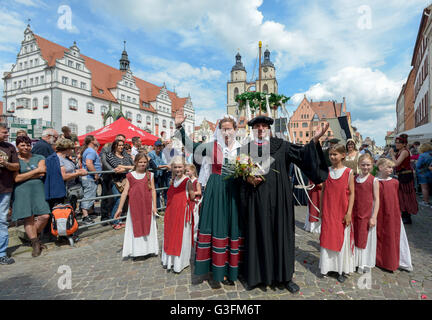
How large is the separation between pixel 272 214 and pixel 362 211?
156cm

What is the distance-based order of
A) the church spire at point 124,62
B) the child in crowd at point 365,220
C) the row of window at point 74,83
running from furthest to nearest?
1. the church spire at point 124,62
2. the row of window at point 74,83
3. the child in crowd at point 365,220

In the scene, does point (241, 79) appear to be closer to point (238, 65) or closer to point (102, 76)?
point (238, 65)

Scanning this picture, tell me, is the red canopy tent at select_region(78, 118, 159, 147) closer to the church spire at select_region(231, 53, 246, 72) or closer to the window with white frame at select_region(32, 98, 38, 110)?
the window with white frame at select_region(32, 98, 38, 110)

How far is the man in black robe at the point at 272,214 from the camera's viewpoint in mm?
2809

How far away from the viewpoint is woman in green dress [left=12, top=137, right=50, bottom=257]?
3875 mm

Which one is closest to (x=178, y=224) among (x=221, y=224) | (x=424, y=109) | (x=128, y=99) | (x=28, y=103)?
(x=221, y=224)

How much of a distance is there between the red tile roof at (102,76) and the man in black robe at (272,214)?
136ft

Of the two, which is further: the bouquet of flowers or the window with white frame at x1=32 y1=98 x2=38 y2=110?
the window with white frame at x1=32 y1=98 x2=38 y2=110

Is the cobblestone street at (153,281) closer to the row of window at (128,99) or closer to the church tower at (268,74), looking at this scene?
the row of window at (128,99)

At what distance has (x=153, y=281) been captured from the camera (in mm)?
3184

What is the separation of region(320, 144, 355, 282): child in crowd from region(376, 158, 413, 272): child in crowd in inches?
23.6

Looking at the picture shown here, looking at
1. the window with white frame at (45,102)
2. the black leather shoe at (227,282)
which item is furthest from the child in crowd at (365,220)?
the window with white frame at (45,102)

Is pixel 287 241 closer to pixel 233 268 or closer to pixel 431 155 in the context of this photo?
pixel 233 268

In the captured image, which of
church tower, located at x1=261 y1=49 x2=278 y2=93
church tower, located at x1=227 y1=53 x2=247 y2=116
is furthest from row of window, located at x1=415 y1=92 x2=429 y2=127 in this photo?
church tower, located at x1=227 y1=53 x2=247 y2=116
